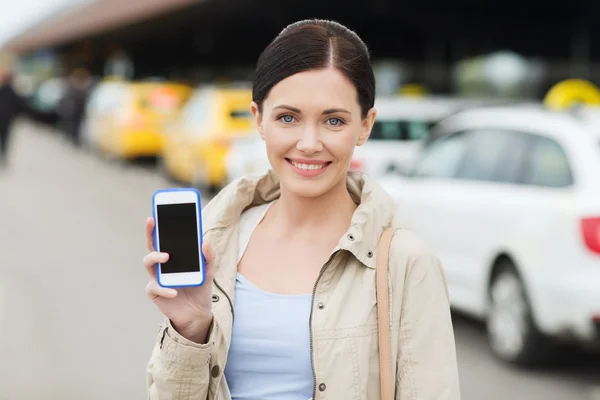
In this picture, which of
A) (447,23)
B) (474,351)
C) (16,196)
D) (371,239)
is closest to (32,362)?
(474,351)

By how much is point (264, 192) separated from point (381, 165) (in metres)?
8.09

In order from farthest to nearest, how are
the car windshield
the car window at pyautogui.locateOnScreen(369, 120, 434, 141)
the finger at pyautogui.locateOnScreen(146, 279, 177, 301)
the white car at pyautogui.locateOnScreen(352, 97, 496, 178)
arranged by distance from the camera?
the car windshield
the car window at pyautogui.locateOnScreen(369, 120, 434, 141)
the white car at pyautogui.locateOnScreen(352, 97, 496, 178)
the finger at pyautogui.locateOnScreen(146, 279, 177, 301)

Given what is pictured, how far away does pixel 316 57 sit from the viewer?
2.41 m

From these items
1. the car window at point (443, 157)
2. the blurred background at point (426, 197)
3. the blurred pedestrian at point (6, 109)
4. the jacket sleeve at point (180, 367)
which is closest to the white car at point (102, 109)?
the blurred background at point (426, 197)

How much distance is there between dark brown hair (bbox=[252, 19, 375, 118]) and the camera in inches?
Result: 95.0

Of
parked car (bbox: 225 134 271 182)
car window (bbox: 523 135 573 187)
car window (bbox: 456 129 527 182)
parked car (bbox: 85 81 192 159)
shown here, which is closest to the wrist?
car window (bbox: 523 135 573 187)

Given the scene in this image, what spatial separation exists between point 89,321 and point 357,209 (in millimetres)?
5868

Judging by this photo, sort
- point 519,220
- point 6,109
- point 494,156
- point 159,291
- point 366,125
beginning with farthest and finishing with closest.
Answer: point 6,109
point 494,156
point 519,220
point 366,125
point 159,291

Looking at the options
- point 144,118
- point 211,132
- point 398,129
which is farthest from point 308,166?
point 144,118

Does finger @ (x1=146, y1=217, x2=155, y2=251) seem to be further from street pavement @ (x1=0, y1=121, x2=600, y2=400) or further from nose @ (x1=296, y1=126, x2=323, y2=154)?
street pavement @ (x1=0, y1=121, x2=600, y2=400)

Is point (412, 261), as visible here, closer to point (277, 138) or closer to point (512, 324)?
point (277, 138)

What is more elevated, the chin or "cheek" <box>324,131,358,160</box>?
"cheek" <box>324,131,358,160</box>

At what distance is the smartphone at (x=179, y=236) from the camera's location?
2268mm

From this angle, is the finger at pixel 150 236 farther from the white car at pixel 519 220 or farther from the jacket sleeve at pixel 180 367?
the white car at pixel 519 220
